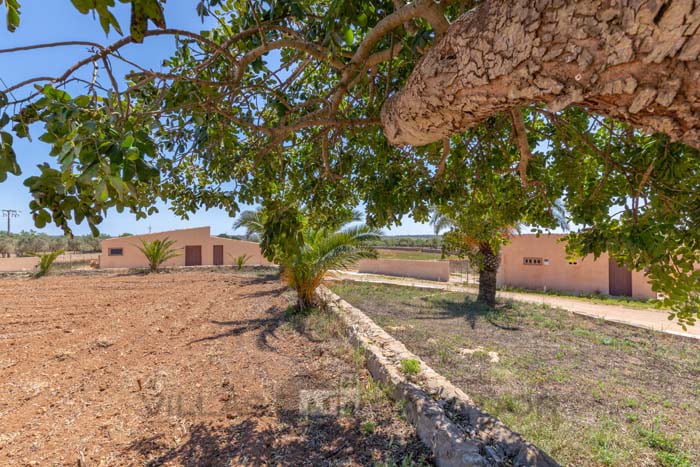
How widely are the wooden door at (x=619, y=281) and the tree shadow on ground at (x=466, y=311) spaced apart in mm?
8502

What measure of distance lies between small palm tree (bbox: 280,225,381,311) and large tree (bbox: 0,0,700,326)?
9.69ft

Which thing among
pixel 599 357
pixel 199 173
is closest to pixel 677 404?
pixel 599 357

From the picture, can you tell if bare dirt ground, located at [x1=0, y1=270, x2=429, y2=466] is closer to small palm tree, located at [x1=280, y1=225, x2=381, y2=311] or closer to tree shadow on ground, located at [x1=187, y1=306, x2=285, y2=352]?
tree shadow on ground, located at [x1=187, y1=306, x2=285, y2=352]

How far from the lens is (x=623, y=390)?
4266 mm

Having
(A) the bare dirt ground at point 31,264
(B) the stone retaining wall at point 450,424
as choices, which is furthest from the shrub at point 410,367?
(A) the bare dirt ground at point 31,264

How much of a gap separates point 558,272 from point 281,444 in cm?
1722

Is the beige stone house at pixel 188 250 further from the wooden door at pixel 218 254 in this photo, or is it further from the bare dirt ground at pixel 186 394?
the bare dirt ground at pixel 186 394

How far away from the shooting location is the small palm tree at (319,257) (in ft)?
24.4

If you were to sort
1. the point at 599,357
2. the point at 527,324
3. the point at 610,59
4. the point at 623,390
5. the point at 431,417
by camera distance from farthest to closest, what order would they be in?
the point at 527,324, the point at 599,357, the point at 623,390, the point at 431,417, the point at 610,59

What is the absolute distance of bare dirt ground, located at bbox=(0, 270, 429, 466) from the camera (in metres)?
2.58

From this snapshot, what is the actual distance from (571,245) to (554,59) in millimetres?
2438

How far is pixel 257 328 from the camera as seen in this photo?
6.10m

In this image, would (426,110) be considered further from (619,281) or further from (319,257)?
(619,281)

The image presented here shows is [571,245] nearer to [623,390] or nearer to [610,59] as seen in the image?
[610,59]
